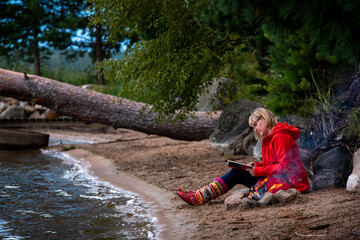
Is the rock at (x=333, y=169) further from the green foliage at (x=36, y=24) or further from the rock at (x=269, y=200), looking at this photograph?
the green foliage at (x=36, y=24)

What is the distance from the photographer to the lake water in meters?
3.43

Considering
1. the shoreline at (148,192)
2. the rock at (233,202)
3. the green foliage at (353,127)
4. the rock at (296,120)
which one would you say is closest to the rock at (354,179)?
the green foliage at (353,127)

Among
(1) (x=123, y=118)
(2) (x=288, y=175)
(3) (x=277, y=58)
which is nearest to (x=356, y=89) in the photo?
(3) (x=277, y=58)

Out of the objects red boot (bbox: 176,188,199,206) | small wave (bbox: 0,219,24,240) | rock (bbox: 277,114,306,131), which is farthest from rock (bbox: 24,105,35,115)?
red boot (bbox: 176,188,199,206)

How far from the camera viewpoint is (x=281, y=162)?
383 cm

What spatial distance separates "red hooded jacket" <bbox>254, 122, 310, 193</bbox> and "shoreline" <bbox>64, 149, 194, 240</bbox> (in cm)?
99

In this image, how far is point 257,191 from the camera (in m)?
4.08

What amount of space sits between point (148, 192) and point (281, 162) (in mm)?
1984

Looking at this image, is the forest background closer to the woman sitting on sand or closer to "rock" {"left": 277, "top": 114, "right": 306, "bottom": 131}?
"rock" {"left": 277, "top": 114, "right": 306, "bottom": 131}

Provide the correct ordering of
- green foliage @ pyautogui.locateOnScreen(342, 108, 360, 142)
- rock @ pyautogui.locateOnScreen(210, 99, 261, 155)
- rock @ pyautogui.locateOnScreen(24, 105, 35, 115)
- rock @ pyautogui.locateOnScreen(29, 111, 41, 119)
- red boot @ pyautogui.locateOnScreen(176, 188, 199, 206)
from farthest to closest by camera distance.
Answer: rock @ pyautogui.locateOnScreen(24, 105, 35, 115) < rock @ pyautogui.locateOnScreen(29, 111, 41, 119) < rock @ pyautogui.locateOnScreen(210, 99, 261, 155) < green foliage @ pyautogui.locateOnScreen(342, 108, 360, 142) < red boot @ pyautogui.locateOnScreen(176, 188, 199, 206)

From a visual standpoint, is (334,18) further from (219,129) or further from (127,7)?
(219,129)

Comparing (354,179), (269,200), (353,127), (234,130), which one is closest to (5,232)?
(269,200)

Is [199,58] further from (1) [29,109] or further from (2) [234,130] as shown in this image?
(1) [29,109]

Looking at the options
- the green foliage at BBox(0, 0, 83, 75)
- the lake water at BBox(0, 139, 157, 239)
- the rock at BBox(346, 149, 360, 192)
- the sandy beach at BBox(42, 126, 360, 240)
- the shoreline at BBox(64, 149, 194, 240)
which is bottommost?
the lake water at BBox(0, 139, 157, 239)
